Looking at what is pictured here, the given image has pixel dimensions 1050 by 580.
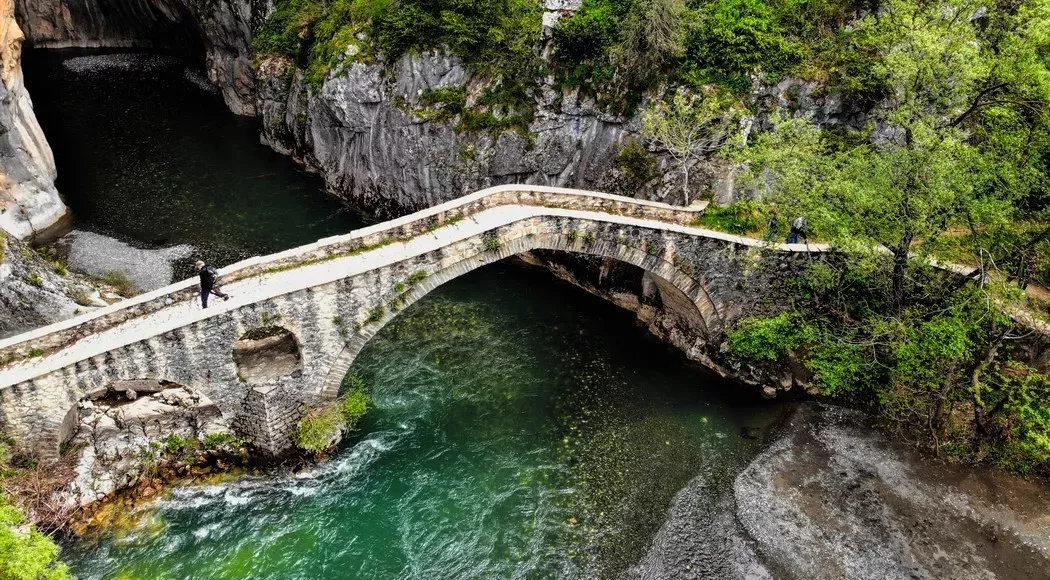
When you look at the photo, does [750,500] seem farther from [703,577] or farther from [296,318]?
[296,318]

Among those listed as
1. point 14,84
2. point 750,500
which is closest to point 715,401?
point 750,500

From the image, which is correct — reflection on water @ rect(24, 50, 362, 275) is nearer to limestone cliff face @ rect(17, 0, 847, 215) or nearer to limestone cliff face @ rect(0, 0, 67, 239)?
limestone cliff face @ rect(0, 0, 67, 239)

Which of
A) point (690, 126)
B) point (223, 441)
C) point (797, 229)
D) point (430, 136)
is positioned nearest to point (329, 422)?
point (223, 441)

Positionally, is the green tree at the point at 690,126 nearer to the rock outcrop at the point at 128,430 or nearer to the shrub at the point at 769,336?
the shrub at the point at 769,336

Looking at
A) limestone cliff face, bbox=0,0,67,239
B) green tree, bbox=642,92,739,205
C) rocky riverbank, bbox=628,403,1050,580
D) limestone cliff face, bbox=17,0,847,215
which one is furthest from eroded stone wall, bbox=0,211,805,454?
limestone cliff face, bbox=0,0,67,239

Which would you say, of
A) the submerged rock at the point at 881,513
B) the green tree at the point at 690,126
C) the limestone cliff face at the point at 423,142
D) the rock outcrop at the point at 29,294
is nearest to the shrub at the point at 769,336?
the submerged rock at the point at 881,513

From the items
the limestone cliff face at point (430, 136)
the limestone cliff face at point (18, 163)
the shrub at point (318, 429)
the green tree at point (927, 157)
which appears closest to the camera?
the green tree at point (927, 157)
